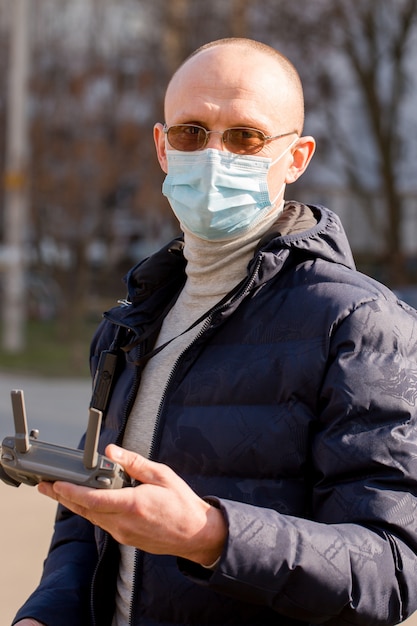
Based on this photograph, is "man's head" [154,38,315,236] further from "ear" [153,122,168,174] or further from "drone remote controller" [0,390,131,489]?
"drone remote controller" [0,390,131,489]

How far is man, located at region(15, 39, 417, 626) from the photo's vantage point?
154cm

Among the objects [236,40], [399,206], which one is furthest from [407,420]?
[399,206]

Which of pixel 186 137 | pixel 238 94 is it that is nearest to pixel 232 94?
pixel 238 94

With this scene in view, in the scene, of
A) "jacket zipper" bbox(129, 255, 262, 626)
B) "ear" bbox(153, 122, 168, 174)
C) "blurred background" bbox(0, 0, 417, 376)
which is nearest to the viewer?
"jacket zipper" bbox(129, 255, 262, 626)

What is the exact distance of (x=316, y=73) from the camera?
56.4 feet

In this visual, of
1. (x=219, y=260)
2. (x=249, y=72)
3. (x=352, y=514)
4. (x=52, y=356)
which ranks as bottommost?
(x=52, y=356)

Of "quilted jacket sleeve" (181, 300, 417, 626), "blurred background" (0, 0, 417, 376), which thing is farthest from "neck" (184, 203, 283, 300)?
"blurred background" (0, 0, 417, 376)

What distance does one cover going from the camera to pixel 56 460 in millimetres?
1508

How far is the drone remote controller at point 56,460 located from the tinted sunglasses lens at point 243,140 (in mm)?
756

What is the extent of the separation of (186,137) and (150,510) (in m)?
0.92

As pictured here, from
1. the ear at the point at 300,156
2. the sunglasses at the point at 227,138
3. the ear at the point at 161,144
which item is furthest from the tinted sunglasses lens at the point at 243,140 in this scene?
the ear at the point at 161,144

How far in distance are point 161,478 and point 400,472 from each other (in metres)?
0.44

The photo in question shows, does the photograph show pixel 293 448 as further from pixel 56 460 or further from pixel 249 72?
pixel 249 72

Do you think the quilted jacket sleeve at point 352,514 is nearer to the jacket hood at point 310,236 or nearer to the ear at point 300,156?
the jacket hood at point 310,236
